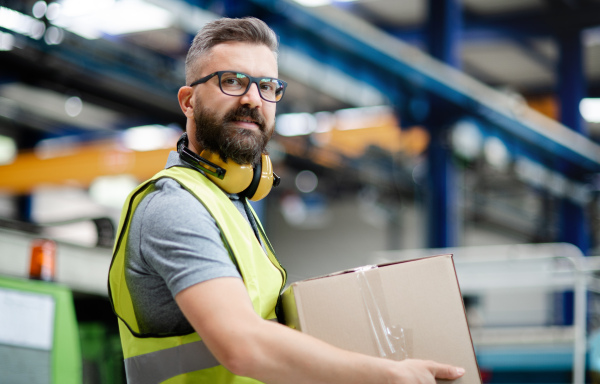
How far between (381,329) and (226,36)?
712 millimetres

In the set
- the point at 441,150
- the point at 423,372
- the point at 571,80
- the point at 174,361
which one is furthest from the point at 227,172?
the point at 571,80

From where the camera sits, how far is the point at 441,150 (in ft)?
27.2

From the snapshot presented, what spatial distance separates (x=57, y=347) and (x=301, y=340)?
166 centimetres

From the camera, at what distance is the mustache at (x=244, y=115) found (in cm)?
151

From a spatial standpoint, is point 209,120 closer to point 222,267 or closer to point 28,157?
point 222,267

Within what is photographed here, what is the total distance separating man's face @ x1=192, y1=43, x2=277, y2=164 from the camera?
1507 mm

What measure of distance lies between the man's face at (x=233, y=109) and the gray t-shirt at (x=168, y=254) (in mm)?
158

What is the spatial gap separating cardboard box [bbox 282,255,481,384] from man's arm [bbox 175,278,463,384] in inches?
4.7

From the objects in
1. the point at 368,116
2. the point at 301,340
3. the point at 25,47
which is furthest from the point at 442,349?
the point at 368,116

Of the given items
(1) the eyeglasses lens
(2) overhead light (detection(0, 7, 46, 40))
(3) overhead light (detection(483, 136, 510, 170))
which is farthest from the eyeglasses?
(3) overhead light (detection(483, 136, 510, 170))

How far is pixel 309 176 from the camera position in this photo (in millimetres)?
13453

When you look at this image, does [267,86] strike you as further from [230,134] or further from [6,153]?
[6,153]

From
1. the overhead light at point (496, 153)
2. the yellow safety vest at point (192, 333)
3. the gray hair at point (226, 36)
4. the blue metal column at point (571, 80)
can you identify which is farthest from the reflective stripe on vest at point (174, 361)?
the blue metal column at point (571, 80)

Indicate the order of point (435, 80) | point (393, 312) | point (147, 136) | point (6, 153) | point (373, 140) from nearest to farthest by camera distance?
point (393, 312) → point (435, 80) → point (373, 140) → point (6, 153) → point (147, 136)
